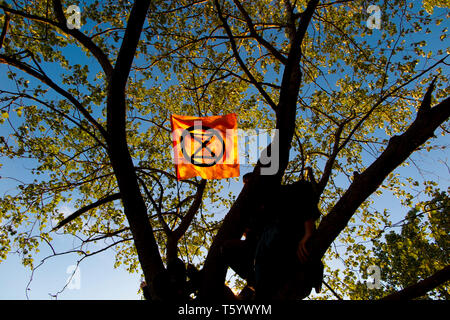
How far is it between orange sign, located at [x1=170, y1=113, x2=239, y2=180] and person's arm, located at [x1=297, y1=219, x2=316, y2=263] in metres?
2.87

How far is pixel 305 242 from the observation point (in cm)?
232

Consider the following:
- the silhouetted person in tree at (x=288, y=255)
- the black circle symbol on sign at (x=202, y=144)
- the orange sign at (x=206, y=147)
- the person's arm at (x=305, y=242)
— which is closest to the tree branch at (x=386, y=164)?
the person's arm at (x=305, y=242)

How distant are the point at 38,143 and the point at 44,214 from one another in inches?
79.8

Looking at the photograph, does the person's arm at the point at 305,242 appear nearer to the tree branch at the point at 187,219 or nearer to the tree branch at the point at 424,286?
the tree branch at the point at 424,286

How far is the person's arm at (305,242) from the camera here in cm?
225

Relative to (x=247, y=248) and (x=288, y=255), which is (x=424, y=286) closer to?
(x=288, y=255)

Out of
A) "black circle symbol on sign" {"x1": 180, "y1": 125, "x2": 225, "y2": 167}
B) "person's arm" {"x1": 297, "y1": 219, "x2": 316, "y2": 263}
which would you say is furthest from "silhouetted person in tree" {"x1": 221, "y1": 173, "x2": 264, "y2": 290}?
"black circle symbol on sign" {"x1": 180, "y1": 125, "x2": 225, "y2": 167}

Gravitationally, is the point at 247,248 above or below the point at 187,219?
below

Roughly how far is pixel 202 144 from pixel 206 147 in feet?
0.39

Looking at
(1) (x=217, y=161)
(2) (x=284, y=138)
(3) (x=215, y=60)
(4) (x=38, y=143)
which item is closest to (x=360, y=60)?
(3) (x=215, y=60)

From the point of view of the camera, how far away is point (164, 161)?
799 cm

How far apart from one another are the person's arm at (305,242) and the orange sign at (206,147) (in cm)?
287

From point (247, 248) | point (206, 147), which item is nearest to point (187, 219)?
point (206, 147)
